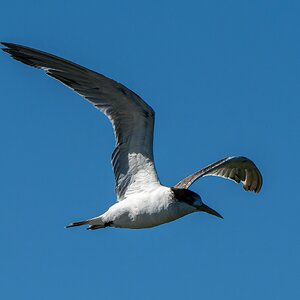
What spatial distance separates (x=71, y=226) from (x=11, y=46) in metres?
3.34

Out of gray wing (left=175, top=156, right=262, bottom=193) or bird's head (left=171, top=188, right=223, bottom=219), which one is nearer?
bird's head (left=171, top=188, right=223, bottom=219)

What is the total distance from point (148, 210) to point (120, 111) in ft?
6.46

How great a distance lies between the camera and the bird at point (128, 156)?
16.8m

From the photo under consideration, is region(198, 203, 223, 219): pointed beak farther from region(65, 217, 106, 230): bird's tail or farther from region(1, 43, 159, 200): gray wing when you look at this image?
region(65, 217, 106, 230): bird's tail

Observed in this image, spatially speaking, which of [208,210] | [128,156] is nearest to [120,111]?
[128,156]

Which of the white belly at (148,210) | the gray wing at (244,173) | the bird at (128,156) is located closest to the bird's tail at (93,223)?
the bird at (128,156)

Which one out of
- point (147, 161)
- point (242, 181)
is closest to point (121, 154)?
point (147, 161)

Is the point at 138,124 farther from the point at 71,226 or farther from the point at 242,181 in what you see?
the point at 242,181

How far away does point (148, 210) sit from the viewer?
16.8m

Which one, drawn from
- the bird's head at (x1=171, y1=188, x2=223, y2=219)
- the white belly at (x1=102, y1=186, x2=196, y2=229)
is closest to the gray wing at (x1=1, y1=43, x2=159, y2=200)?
the white belly at (x1=102, y1=186, x2=196, y2=229)

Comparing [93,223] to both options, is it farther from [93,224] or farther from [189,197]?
[189,197]

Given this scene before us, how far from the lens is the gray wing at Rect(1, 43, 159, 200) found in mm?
17344

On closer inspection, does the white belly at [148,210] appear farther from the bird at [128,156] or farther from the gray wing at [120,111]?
the gray wing at [120,111]

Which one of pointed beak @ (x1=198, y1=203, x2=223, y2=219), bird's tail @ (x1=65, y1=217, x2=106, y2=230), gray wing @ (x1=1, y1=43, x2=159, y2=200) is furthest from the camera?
bird's tail @ (x1=65, y1=217, x2=106, y2=230)
